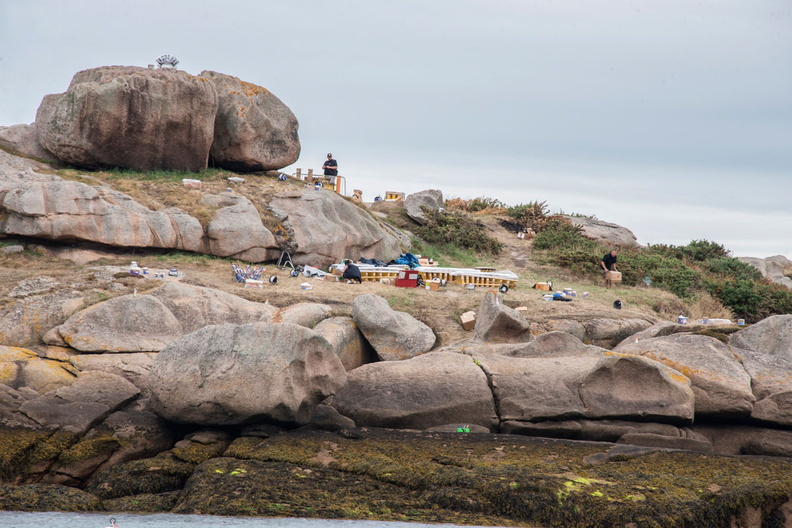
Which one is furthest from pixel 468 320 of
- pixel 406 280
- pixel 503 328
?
pixel 406 280

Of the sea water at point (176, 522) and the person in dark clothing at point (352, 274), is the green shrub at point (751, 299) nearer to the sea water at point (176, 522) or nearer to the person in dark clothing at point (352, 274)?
the person in dark clothing at point (352, 274)

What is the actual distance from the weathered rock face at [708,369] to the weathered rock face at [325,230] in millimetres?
11340

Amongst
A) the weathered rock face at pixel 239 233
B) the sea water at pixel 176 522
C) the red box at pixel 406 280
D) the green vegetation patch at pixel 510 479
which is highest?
the weathered rock face at pixel 239 233

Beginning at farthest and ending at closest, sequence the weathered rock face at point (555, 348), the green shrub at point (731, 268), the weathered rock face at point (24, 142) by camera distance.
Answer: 1. the green shrub at point (731, 268)
2. the weathered rock face at point (24, 142)
3. the weathered rock face at point (555, 348)

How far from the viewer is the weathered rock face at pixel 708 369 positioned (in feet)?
37.8

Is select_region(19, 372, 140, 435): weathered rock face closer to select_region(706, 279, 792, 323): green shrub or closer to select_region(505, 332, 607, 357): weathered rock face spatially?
select_region(505, 332, 607, 357): weathered rock face

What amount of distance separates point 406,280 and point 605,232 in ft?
55.9

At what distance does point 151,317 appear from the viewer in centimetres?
1373

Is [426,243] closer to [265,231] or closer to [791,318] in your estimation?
[265,231]

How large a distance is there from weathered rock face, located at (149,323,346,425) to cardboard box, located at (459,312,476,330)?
279 inches

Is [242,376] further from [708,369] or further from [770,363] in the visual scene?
[770,363]

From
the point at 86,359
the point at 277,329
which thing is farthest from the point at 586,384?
the point at 86,359

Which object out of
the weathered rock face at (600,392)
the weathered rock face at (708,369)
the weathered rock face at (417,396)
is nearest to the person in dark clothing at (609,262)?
the weathered rock face at (708,369)

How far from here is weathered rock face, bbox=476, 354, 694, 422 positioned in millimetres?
11156
